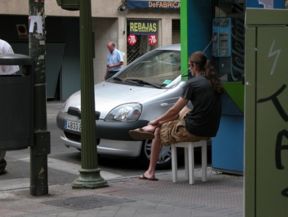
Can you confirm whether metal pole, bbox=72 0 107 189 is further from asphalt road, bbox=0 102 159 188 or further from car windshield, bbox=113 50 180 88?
car windshield, bbox=113 50 180 88

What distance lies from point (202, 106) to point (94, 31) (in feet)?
44.3

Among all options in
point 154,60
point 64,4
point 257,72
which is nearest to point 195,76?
point 64,4

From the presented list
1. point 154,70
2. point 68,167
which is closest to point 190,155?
point 68,167

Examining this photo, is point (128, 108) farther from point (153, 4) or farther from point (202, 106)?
point (153, 4)

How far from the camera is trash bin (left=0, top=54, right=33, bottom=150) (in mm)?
6594

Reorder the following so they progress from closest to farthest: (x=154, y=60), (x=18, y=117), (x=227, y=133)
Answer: (x=18, y=117)
(x=227, y=133)
(x=154, y=60)

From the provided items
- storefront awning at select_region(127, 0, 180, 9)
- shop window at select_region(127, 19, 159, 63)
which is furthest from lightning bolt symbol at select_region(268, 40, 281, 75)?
shop window at select_region(127, 19, 159, 63)

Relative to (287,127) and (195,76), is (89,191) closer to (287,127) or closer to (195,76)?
(195,76)

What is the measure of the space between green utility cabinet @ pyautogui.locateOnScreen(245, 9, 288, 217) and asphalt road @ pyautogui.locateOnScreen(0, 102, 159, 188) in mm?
5337

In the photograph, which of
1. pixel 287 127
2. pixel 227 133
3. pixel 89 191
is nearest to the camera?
pixel 287 127

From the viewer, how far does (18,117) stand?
6.71 m

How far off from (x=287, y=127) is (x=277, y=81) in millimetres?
208

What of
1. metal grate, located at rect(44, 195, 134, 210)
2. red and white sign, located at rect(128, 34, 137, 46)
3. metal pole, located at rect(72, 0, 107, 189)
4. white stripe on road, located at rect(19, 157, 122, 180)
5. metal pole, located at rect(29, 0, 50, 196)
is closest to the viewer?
metal grate, located at rect(44, 195, 134, 210)

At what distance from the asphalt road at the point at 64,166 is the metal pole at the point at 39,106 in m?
1.07
